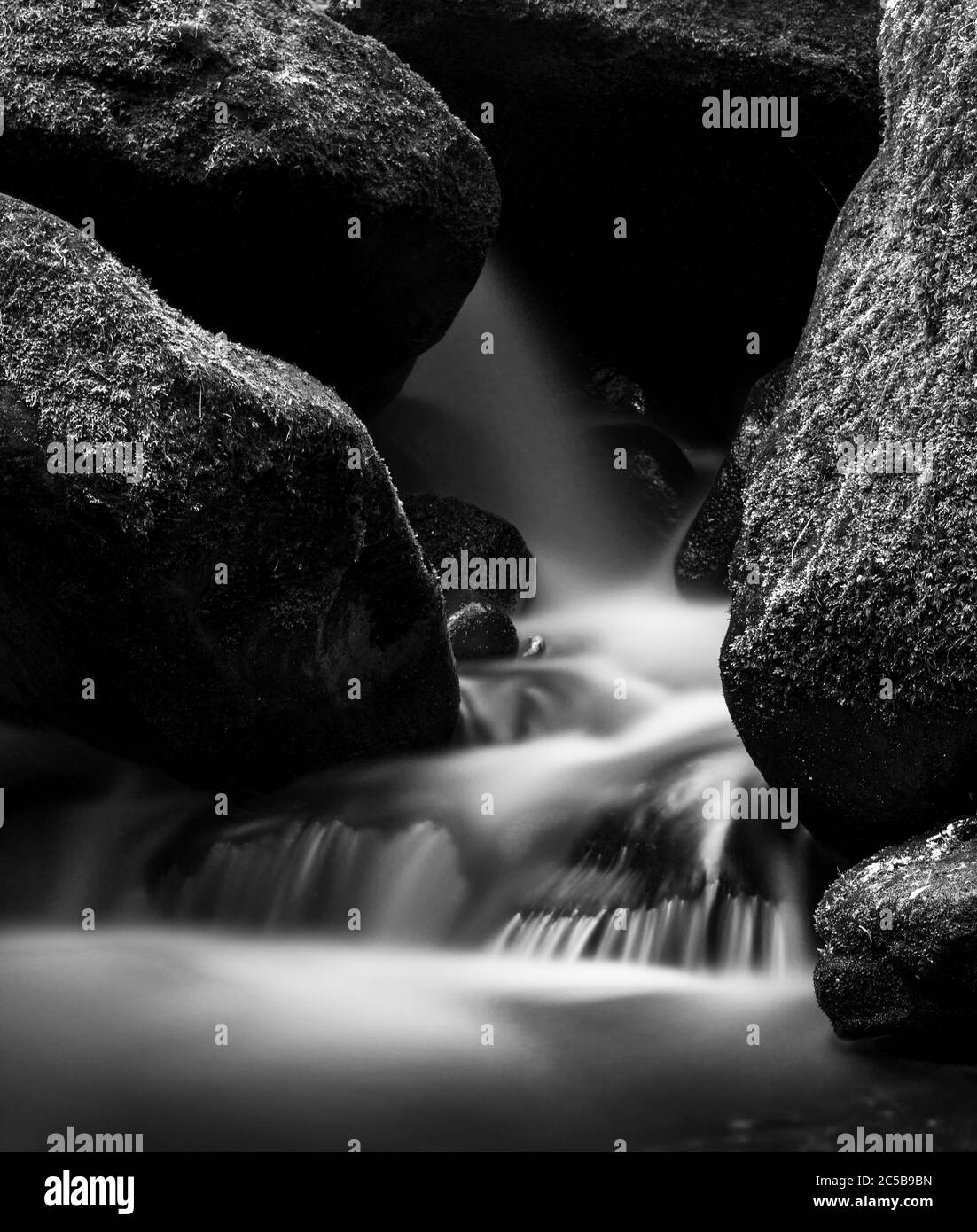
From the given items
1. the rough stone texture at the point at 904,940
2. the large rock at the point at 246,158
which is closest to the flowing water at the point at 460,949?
the rough stone texture at the point at 904,940

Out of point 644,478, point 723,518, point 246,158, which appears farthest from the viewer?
point 644,478

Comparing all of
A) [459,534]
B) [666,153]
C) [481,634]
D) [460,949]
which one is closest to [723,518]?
[459,534]

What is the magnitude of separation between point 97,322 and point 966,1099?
11.3 feet

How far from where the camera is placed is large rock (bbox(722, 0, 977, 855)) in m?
4.32

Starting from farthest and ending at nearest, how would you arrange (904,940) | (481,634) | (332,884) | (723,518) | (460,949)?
(723,518) → (481,634) → (332,884) → (460,949) → (904,940)

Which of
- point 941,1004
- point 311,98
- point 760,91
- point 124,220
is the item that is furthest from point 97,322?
point 760,91

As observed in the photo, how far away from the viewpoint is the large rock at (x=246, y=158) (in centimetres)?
598

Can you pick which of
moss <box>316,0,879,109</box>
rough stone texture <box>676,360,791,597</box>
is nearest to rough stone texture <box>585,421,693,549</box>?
rough stone texture <box>676,360,791,597</box>

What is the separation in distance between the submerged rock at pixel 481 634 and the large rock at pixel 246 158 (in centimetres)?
144

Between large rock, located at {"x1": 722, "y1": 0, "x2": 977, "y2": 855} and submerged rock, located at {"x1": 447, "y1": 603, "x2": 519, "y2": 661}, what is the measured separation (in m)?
2.01

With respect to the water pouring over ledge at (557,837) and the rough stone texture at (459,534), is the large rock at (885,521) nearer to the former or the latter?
the water pouring over ledge at (557,837)

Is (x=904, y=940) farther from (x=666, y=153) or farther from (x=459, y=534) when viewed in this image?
(x=666, y=153)

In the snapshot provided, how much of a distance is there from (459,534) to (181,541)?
2.68 metres

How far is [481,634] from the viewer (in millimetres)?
6766
